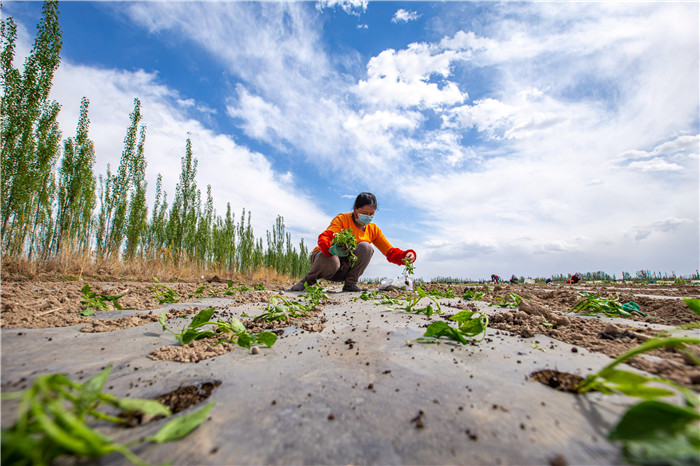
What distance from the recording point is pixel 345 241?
4.71 metres

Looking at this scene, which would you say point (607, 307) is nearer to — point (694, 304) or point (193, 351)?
point (694, 304)

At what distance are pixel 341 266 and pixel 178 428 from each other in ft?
15.9

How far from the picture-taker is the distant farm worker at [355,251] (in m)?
5.14

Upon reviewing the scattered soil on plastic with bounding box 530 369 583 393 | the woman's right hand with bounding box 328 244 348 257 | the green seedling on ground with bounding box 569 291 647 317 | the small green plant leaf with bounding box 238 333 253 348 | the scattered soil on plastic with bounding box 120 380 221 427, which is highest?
the woman's right hand with bounding box 328 244 348 257

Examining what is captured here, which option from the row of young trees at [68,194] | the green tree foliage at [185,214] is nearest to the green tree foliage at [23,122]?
the row of young trees at [68,194]

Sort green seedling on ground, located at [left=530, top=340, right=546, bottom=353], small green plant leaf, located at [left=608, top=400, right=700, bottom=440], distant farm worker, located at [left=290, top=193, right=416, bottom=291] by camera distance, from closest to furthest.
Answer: small green plant leaf, located at [left=608, top=400, right=700, bottom=440]
green seedling on ground, located at [left=530, top=340, right=546, bottom=353]
distant farm worker, located at [left=290, top=193, right=416, bottom=291]

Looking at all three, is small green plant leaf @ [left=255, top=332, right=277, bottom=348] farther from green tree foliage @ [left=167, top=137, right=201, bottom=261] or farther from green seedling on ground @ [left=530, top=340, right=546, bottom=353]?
green tree foliage @ [left=167, top=137, right=201, bottom=261]

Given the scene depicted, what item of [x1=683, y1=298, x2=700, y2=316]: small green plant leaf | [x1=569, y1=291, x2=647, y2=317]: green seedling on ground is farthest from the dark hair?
[x1=683, y1=298, x2=700, y2=316]: small green plant leaf

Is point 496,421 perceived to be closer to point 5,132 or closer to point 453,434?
point 453,434

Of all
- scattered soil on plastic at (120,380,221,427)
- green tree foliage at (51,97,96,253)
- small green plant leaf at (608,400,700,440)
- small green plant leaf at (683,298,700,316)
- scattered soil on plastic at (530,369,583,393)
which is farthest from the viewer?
green tree foliage at (51,97,96,253)

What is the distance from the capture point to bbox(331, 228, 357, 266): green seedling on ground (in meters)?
4.69

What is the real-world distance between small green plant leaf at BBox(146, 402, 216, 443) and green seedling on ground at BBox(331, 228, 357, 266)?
390 centimetres

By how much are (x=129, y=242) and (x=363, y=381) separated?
10.3 m

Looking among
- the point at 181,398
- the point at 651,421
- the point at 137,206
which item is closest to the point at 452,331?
the point at 651,421
